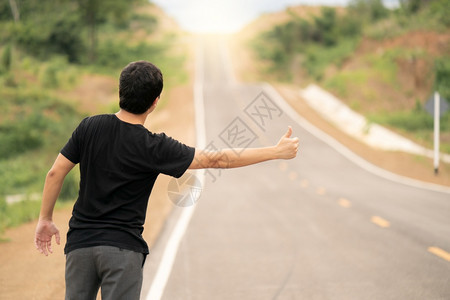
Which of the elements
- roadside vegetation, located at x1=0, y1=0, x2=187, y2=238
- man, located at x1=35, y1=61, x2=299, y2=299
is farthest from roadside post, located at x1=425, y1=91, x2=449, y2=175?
man, located at x1=35, y1=61, x2=299, y2=299

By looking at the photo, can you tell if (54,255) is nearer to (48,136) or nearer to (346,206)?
(346,206)

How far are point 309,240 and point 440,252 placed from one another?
202 cm

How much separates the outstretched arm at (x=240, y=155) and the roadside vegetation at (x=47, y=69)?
285 inches

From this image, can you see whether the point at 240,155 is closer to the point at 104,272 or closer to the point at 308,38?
the point at 104,272

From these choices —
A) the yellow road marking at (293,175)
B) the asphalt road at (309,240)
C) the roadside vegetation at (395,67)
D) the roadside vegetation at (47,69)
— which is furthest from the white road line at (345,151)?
the roadside vegetation at (47,69)

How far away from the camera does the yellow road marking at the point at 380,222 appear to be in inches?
353

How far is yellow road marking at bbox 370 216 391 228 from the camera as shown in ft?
29.4

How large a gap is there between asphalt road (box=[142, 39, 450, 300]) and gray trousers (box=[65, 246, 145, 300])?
8.57 ft

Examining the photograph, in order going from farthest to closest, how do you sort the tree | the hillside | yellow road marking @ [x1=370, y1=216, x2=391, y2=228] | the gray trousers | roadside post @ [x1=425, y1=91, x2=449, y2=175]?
the tree < the hillside < roadside post @ [x1=425, y1=91, x2=449, y2=175] < yellow road marking @ [x1=370, y1=216, x2=391, y2=228] < the gray trousers

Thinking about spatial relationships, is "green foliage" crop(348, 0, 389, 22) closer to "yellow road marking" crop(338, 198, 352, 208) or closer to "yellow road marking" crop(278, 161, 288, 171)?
"yellow road marking" crop(278, 161, 288, 171)

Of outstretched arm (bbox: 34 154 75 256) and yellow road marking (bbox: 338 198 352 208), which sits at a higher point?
outstretched arm (bbox: 34 154 75 256)

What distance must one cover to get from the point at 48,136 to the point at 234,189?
13.1m

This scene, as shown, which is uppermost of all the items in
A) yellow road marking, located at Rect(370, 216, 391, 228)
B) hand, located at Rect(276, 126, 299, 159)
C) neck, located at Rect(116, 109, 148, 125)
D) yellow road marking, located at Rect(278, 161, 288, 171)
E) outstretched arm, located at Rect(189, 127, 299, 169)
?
neck, located at Rect(116, 109, 148, 125)

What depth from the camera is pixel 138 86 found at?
278cm
